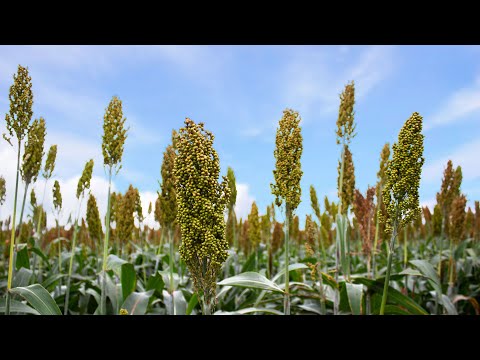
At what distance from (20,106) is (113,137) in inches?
23.3

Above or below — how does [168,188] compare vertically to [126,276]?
above

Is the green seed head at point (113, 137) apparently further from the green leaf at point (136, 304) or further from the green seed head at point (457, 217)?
the green seed head at point (457, 217)

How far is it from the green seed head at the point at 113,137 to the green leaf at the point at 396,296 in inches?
88.2

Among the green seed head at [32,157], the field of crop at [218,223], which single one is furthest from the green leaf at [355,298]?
the green seed head at [32,157]

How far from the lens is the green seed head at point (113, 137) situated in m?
2.62

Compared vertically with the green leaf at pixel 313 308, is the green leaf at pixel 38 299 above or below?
above

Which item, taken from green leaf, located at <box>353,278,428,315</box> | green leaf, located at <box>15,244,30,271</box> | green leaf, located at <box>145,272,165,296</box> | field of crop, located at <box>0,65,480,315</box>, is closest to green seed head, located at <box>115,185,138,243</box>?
field of crop, located at <box>0,65,480,315</box>

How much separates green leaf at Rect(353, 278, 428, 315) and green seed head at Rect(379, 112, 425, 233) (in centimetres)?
107

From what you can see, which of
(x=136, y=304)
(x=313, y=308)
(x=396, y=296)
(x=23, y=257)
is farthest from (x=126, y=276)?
(x=396, y=296)

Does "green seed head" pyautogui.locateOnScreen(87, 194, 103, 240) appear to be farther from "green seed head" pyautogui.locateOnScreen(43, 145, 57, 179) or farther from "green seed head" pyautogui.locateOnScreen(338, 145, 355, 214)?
"green seed head" pyautogui.locateOnScreen(338, 145, 355, 214)

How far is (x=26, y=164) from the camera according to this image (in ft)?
8.60

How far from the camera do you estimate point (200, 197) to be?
5.38ft

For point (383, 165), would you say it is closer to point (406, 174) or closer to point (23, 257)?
point (406, 174)
